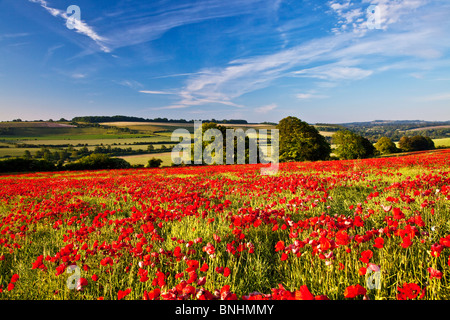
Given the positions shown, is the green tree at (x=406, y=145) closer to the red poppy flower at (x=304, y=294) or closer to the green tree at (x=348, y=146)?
the green tree at (x=348, y=146)

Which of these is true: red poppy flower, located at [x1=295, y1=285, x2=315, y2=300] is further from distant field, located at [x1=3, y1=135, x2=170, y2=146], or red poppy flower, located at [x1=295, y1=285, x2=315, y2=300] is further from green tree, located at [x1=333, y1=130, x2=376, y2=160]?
distant field, located at [x1=3, y1=135, x2=170, y2=146]

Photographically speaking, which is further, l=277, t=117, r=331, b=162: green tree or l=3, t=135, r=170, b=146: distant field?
l=3, t=135, r=170, b=146: distant field

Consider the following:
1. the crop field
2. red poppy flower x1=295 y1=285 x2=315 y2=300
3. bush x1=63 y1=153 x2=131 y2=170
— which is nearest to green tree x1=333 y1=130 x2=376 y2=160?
the crop field

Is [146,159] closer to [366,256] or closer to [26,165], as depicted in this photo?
[26,165]

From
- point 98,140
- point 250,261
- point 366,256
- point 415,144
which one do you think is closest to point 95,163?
point 98,140

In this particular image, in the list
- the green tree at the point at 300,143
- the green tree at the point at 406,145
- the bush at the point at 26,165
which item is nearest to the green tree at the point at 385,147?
the green tree at the point at 406,145

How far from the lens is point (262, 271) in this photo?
2.92m

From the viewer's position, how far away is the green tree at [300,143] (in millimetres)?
46469

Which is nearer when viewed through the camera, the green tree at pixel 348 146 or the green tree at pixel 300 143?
the green tree at pixel 300 143

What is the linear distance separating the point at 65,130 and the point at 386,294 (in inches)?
4419

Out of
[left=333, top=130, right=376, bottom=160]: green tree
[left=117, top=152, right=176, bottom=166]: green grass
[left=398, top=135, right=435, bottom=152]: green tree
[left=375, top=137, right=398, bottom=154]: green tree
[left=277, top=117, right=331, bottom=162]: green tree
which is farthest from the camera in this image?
[left=398, top=135, right=435, bottom=152]: green tree

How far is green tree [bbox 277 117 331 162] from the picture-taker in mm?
46469

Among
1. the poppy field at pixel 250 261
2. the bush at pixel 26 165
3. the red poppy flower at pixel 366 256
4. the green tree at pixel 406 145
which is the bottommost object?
the bush at pixel 26 165
